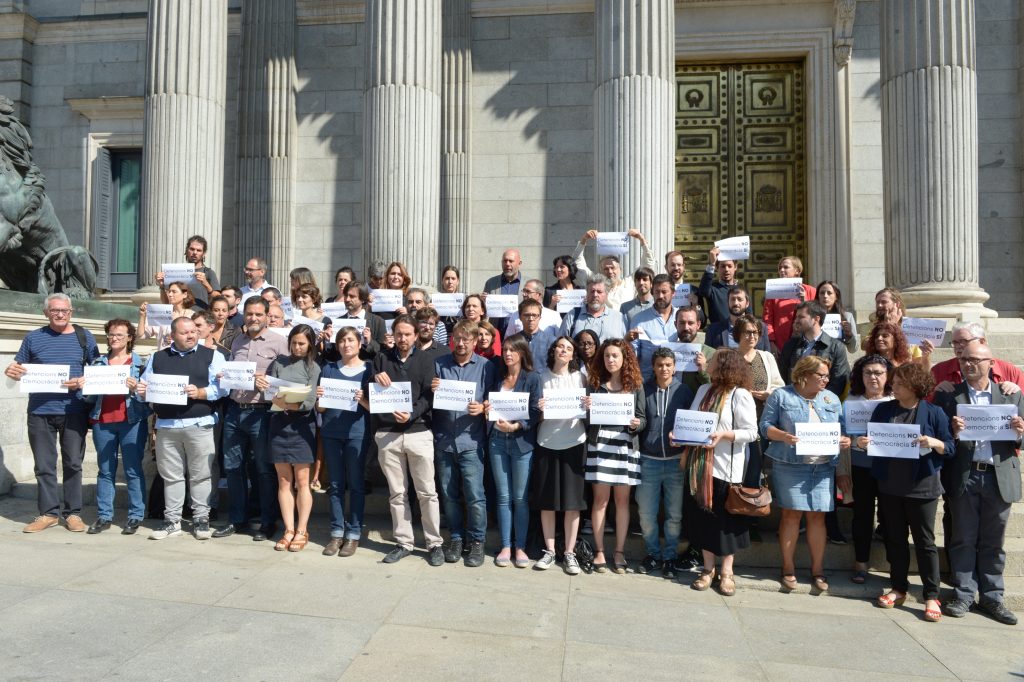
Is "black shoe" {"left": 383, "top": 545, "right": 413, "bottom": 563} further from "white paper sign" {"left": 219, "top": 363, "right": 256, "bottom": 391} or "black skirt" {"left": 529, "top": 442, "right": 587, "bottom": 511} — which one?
"white paper sign" {"left": 219, "top": 363, "right": 256, "bottom": 391}

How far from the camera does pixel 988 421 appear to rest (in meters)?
6.00

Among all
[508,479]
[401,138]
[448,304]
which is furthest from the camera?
[401,138]

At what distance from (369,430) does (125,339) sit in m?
2.70

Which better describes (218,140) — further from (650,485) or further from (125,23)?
(650,485)

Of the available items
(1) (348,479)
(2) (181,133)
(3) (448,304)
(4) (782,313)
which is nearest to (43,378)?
(1) (348,479)

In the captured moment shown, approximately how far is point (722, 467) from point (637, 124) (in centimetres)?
636

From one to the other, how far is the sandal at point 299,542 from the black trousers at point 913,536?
513 cm

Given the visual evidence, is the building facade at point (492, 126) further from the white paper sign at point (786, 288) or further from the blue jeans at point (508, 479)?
the blue jeans at point (508, 479)

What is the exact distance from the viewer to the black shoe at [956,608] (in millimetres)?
6023

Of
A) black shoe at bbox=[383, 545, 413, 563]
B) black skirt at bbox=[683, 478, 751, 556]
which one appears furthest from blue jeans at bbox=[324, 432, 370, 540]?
black skirt at bbox=[683, 478, 751, 556]

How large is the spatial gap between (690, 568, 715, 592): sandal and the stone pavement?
4.6 inches

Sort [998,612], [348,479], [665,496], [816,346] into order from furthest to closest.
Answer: [816,346]
[348,479]
[665,496]
[998,612]

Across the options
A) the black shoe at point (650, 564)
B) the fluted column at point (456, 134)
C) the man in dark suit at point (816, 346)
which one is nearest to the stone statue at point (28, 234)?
the fluted column at point (456, 134)

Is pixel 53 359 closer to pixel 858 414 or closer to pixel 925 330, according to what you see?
pixel 858 414
